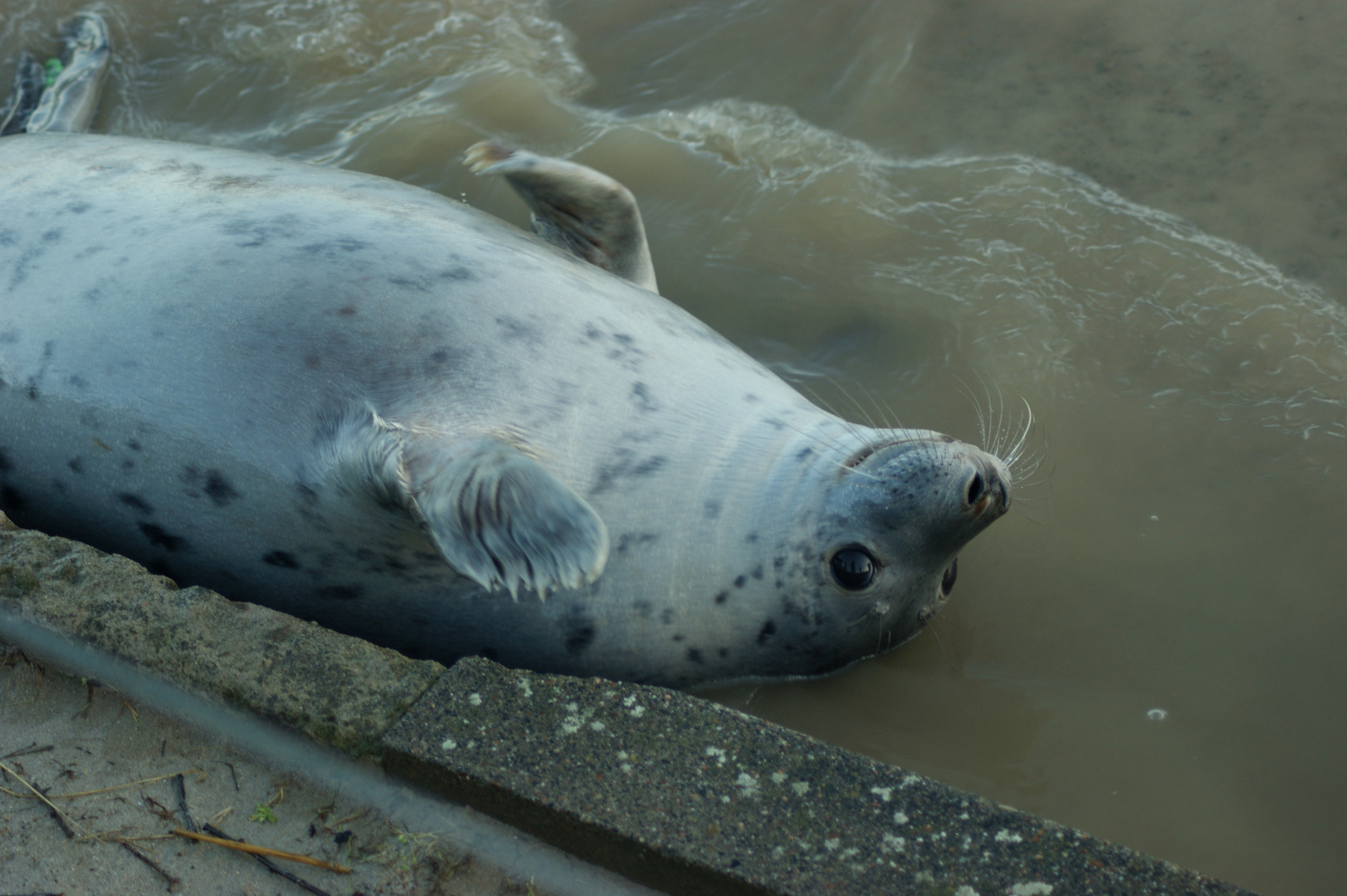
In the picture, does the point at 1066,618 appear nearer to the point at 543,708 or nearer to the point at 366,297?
the point at 543,708

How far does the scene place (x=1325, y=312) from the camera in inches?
139

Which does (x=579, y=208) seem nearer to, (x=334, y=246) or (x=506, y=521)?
(x=334, y=246)

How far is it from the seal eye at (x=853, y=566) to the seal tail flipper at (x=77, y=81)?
3.89 m

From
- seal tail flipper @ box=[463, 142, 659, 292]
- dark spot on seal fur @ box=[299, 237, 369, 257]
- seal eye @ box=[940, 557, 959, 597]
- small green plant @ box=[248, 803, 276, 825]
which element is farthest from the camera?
seal tail flipper @ box=[463, 142, 659, 292]

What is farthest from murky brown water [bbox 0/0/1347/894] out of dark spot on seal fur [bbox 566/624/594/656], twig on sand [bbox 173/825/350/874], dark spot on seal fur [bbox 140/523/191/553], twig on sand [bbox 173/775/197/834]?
dark spot on seal fur [bbox 140/523/191/553]

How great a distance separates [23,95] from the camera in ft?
15.7

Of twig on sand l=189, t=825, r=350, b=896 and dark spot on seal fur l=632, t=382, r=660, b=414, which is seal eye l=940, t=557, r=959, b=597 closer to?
dark spot on seal fur l=632, t=382, r=660, b=414

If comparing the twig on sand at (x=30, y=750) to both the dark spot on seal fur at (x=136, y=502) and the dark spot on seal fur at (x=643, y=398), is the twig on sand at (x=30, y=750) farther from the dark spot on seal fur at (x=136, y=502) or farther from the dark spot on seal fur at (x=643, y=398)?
the dark spot on seal fur at (x=643, y=398)

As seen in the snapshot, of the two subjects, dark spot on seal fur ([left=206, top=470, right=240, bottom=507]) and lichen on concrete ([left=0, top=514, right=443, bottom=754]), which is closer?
lichen on concrete ([left=0, top=514, right=443, bottom=754])

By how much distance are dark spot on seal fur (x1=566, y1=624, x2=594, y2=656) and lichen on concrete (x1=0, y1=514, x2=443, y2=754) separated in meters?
0.45

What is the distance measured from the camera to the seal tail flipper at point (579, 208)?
10.6 ft

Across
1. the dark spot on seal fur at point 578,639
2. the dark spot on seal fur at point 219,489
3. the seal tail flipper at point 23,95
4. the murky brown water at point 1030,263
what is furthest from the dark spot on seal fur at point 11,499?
the seal tail flipper at point 23,95

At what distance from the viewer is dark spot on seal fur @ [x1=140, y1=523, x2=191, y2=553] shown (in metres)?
2.54

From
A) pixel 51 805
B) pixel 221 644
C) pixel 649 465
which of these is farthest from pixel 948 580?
pixel 51 805
